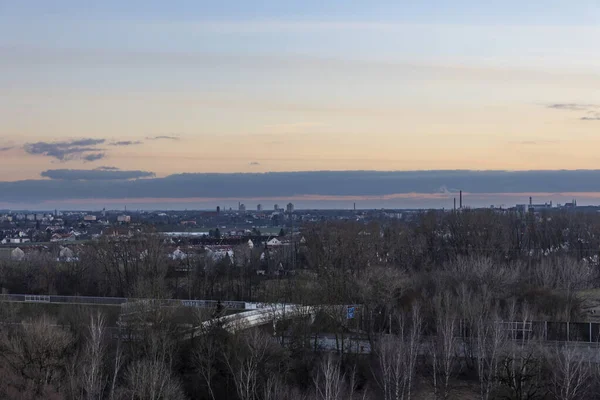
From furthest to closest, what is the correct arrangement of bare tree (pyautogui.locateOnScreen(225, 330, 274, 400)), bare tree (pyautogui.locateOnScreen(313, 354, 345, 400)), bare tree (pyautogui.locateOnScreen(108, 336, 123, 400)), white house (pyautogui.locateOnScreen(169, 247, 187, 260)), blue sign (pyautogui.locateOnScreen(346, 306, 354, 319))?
white house (pyautogui.locateOnScreen(169, 247, 187, 260)), blue sign (pyautogui.locateOnScreen(346, 306, 354, 319)), bare tree (pyautogui.locateOnScreen(225, 330, 274, 400)), bare tree (pyautogui.locateOnScreen(108, 336, 123, 400)), bare tree (pyautogui.locateOnScreen(313, 354, 345, 400))

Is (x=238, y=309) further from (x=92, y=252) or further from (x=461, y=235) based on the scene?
(x=461, y=235)

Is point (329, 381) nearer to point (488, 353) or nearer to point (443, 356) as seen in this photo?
point (443, 356)

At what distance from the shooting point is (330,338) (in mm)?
43688

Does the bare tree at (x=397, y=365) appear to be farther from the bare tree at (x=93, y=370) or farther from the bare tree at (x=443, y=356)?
the bare tree at (x=93, y=370)

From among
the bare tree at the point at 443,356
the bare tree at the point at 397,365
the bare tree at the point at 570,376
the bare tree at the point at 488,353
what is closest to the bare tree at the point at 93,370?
the bare tree at the point at 397,365

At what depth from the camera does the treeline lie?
33594mm

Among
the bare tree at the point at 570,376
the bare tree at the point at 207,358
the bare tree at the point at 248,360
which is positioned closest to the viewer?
the bare tree at the point at 570,376

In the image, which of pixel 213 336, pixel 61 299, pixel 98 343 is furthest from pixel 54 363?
pixel 61 299

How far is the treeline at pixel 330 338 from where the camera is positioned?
110 feet

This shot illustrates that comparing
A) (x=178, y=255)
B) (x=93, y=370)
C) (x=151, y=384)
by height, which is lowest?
(x=151, y=384)

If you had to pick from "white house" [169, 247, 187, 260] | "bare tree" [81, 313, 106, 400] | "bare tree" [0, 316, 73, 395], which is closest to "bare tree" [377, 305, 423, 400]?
"bare tree" [81, 313, 106, 400]

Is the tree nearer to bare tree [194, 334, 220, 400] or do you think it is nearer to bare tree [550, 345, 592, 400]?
bare tree [194, 334, 220, 400]

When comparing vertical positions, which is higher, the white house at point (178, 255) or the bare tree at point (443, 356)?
the white house at point (178, 255)

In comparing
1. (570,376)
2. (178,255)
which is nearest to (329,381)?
(570,376)
